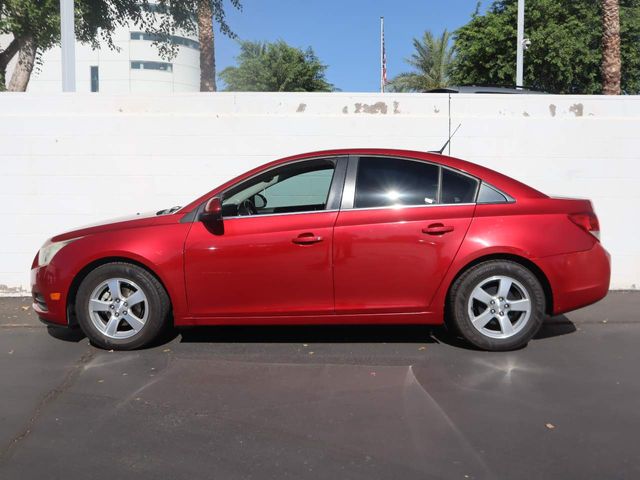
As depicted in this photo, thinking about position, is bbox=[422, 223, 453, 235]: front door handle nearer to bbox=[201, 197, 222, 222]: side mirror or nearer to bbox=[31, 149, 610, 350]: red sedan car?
bbox=[31, 149, 610, 350]: red sedan car

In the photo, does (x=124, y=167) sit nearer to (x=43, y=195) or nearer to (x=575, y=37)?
(x=43, y=195)

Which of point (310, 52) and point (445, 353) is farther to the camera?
point (310, 52)

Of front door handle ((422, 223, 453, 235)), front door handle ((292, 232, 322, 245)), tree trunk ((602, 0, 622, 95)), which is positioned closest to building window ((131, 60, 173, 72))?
tree trunk ((602, 0, 622, 95))

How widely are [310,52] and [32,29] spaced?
17081 mm

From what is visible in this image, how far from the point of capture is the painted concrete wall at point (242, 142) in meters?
7.60

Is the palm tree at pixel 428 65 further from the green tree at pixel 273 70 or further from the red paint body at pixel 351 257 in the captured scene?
the red paint body at pixel 351 257

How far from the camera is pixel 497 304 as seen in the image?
511 centimetres

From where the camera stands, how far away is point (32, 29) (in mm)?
15133

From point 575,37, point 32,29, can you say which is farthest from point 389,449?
point 575,37

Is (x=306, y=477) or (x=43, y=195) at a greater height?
(x=43, y=195)

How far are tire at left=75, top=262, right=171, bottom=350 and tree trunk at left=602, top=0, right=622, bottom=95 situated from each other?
17910 mm

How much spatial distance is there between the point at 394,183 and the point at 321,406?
1.96 m

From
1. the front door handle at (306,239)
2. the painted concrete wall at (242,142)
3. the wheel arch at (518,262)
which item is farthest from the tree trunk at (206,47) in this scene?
the wheel arch at (518,262)

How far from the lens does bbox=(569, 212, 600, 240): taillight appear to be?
514cm
